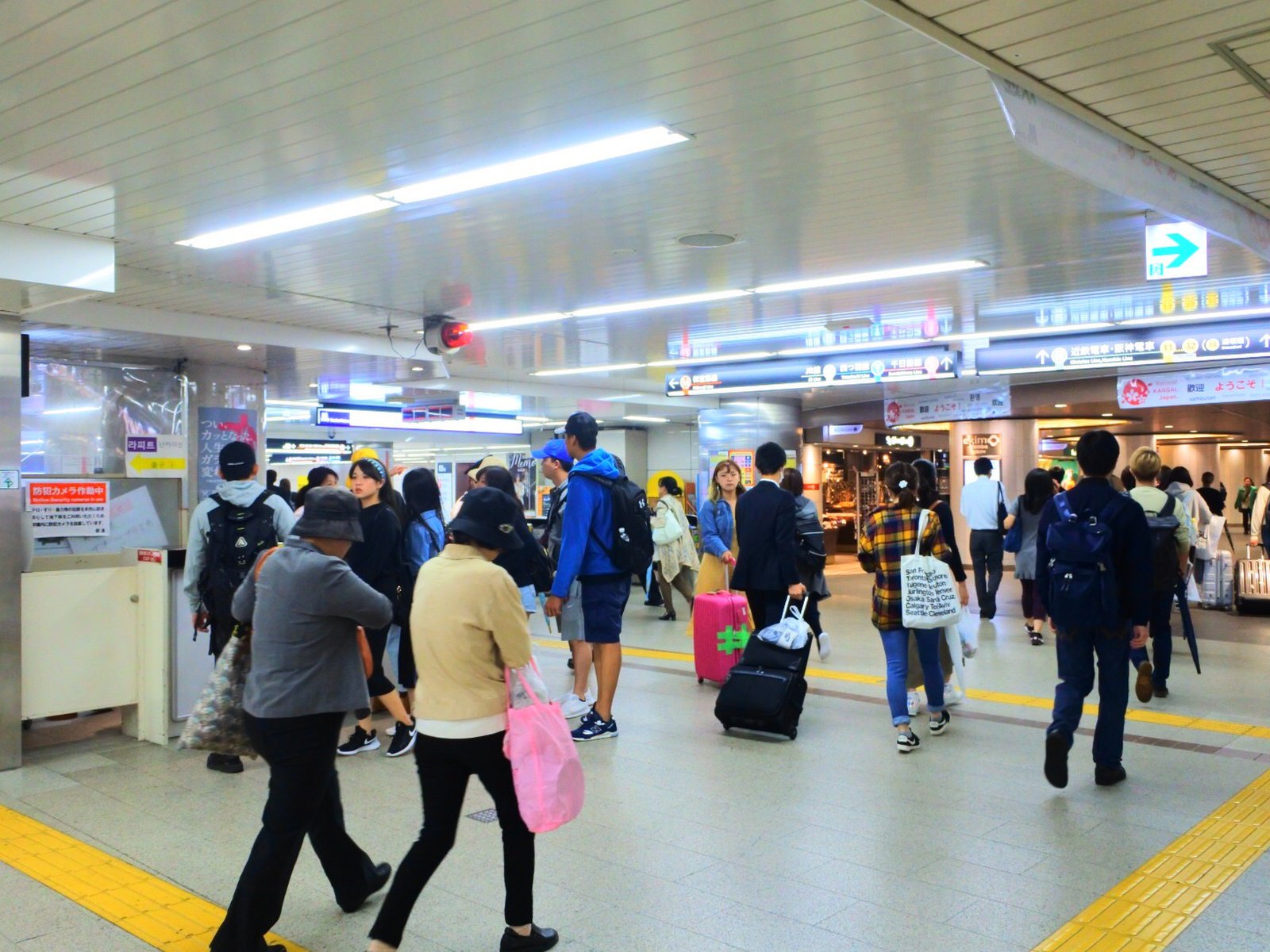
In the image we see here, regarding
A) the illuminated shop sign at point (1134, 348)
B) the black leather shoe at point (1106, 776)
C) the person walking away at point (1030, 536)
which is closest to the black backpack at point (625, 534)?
the black leather shoe at point (1106, 776)

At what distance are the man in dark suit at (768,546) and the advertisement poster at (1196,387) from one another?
7.47 m

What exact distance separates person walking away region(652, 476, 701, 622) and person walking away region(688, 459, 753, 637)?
2.45 m

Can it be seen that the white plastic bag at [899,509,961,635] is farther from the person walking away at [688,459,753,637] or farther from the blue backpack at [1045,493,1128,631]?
the person walking away at [688,459,753,637]

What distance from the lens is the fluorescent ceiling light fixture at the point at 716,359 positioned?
12.5 metres

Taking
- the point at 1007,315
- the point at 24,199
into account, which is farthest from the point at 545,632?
the point at 24,199

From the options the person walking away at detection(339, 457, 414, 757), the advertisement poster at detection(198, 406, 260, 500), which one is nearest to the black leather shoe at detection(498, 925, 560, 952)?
the person walking away at detection(339, 457, 414, 757)

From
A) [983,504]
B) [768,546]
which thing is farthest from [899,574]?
[983,504]

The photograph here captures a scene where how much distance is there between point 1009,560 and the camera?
1866cm

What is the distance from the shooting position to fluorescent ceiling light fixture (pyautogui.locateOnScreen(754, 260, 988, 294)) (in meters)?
7.89

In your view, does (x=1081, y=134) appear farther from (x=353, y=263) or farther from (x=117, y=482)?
(x=117, y=482)

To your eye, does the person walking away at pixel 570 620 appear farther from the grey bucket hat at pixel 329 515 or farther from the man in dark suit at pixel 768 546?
the grey bucket hat at pixel 329 515

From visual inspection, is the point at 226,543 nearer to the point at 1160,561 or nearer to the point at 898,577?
the point at 898,577

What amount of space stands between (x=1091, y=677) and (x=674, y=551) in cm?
659

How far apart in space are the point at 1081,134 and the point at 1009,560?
15.2 meters
